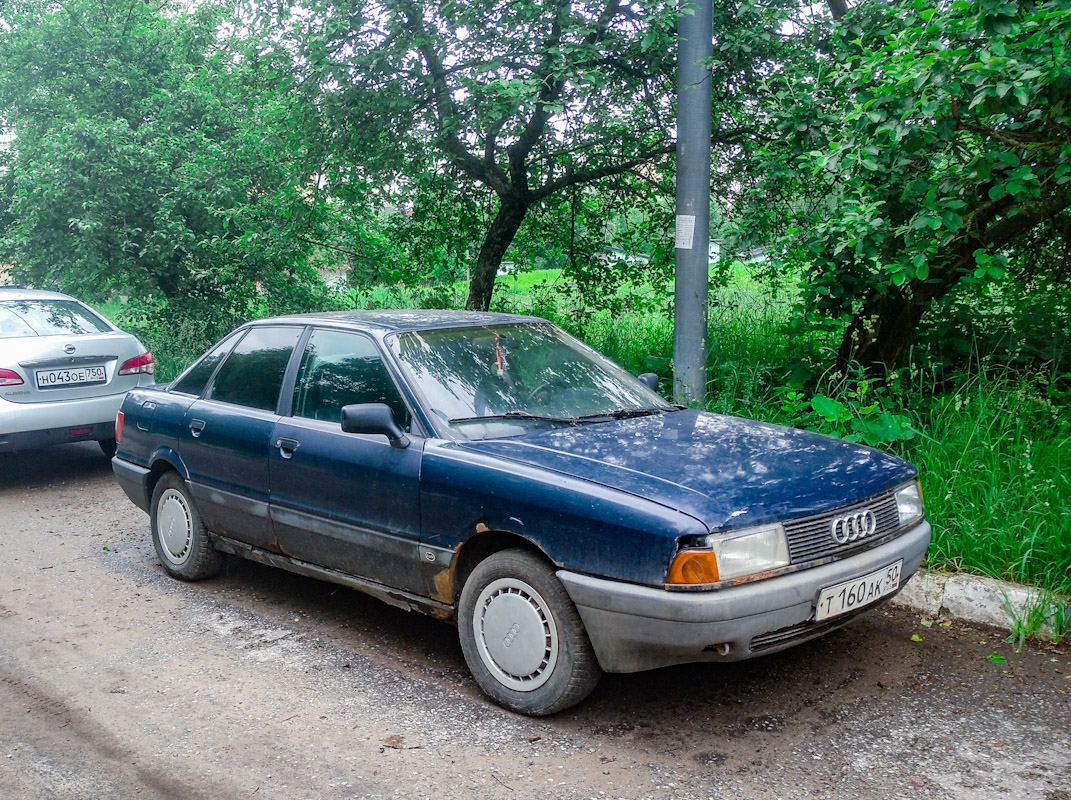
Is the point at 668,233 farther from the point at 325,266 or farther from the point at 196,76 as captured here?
the point at 196,76

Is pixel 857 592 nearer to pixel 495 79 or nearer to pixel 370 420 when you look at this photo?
pixel 370 420

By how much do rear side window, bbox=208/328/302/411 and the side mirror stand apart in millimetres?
1019

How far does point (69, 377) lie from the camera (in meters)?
8.07

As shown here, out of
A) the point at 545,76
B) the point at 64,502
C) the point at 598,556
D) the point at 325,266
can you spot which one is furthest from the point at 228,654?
the point at 325,266

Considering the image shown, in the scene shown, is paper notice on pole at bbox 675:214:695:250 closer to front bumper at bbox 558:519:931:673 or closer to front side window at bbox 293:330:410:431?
front side window at bbox 293:330:410:431

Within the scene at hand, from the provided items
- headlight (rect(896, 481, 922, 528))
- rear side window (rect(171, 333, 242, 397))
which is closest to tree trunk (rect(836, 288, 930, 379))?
headlight (rect(896, 481, 922, 528))

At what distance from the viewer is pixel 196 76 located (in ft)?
41.7

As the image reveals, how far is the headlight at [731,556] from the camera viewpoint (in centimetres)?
338

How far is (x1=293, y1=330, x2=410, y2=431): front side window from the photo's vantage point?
4531 millimetres

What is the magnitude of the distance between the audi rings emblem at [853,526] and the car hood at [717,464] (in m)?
0.06

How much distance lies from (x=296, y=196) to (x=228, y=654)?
23.2 ft

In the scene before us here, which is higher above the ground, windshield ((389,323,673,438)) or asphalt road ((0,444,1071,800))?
windshield ((389,323,673,438))

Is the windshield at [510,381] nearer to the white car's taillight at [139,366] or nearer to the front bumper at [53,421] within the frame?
the front bumper at [53,421]

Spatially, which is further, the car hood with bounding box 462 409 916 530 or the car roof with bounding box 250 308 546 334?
the car roof with bounding box 250 308 546 334
